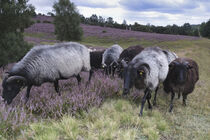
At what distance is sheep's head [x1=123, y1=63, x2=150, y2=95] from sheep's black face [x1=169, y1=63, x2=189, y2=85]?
1.30 metres

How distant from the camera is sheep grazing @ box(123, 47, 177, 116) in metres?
4.81

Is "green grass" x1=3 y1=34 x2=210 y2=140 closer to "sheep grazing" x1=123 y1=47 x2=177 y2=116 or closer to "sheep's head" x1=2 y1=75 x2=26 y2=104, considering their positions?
"sheep grazing" x1=123 y1=47 x2=177 y2=116

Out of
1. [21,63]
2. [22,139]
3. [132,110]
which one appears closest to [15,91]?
[21,63]

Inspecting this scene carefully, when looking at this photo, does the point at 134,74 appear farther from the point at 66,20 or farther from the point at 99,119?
the point at 66,20

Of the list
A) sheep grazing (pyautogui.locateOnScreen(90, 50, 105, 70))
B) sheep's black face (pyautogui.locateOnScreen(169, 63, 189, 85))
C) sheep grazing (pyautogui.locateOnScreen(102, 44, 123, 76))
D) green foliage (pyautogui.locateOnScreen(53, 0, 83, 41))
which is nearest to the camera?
sheep's black face (pyautogui.locateOnScreen(169, 63, 189, 85))

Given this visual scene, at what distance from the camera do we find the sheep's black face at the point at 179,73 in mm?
5641

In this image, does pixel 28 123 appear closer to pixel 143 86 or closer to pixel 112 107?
pixel 112 107

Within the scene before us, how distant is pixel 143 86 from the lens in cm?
527

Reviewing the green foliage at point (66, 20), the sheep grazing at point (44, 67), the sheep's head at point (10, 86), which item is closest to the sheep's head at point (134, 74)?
the sheep grazing at point (44, 67)

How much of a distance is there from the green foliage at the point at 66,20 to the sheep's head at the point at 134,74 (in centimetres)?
2173

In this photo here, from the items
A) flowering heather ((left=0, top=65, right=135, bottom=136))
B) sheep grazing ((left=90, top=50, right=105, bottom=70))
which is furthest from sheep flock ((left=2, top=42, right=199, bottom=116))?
sheep grazing ((left=90, top=50, right=105, bottom=70))

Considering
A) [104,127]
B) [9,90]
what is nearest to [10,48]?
[9,90]

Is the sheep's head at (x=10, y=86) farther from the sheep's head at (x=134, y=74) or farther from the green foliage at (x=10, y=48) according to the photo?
the green foliage at (x=10, y=48)

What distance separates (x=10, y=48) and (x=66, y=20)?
16.9m
